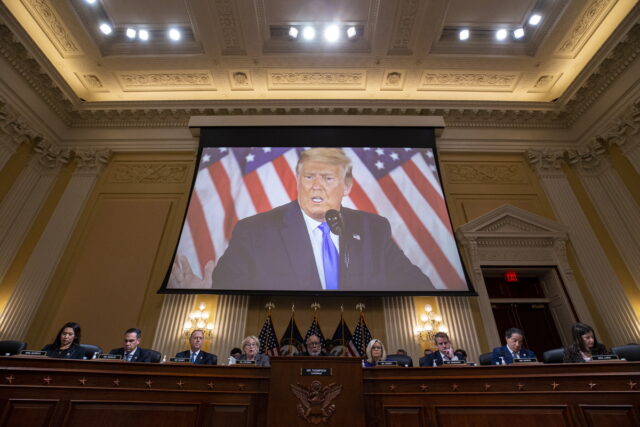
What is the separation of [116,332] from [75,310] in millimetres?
962

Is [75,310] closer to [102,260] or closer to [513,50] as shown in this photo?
[102,260]

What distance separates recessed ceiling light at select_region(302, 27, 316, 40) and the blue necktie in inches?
157

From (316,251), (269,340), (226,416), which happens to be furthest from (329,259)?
(226,416)

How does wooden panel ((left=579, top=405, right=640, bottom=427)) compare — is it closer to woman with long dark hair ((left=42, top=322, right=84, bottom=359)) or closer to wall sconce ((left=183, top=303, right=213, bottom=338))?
woman with long dark hair ((left=42, top=322, right=84, bottom=359))

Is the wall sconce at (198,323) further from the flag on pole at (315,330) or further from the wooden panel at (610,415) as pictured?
the wooden panel at (610,415)

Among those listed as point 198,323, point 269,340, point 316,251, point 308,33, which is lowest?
point 269,340

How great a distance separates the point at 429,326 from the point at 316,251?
2308 mm

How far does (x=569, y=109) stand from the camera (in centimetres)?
755

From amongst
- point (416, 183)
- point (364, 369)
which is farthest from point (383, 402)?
point (416, 183)

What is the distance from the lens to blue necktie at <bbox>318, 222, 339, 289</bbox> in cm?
566

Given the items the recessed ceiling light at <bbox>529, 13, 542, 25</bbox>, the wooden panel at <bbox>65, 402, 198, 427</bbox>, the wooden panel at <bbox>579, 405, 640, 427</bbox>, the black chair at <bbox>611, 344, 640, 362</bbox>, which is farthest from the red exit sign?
the wooden panel at <bbox>65, 402, 198, 427</bbox>

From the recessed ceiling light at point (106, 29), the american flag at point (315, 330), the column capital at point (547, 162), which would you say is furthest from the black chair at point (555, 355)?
the recessed ceiling light at point (106, 29)

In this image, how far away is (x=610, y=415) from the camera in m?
2.40

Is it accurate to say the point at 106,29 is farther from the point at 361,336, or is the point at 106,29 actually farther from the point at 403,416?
the point at 403,416
